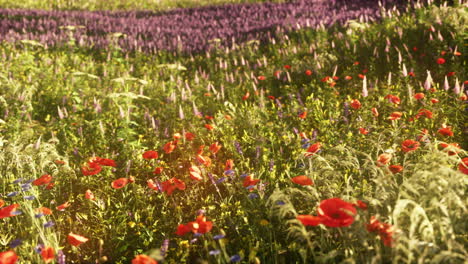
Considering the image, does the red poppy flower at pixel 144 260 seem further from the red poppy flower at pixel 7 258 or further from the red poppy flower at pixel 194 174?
the red poppy flower at pixel 194 174

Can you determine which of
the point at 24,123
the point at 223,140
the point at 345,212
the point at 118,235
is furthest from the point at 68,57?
the point at 345,212

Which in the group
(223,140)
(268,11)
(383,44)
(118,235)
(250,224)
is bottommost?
(118,235)

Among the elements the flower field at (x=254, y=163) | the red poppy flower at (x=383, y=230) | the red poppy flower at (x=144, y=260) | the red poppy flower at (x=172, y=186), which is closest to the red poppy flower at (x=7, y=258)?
the flower field at (x=254, y=163)

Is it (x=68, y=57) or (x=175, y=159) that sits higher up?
(x=68, y=57)

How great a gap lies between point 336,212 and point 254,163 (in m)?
1.50

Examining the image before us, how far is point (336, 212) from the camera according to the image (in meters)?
1.34

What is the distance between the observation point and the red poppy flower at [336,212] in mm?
1271

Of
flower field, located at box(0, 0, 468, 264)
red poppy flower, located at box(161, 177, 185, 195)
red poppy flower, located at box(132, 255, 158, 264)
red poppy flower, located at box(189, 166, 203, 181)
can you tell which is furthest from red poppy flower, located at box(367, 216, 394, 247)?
red poppy flower, located at box(161, 177, 185, 195)

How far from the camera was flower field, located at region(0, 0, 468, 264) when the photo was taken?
1.49 metres

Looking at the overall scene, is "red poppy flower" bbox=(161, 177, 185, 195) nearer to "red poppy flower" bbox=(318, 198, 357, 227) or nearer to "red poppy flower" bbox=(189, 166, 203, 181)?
"red poppy flower" bbox=(189, 166, 203, 181)

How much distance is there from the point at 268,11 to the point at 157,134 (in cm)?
802

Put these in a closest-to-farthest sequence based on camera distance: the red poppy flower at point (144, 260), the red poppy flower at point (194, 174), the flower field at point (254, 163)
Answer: the red poppy flower at point (144, 260), the flower field at point (254, 163), the red poppy flower at point (194, 174)

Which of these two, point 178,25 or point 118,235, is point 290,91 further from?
point 178,25

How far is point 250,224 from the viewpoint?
2.13 metres
